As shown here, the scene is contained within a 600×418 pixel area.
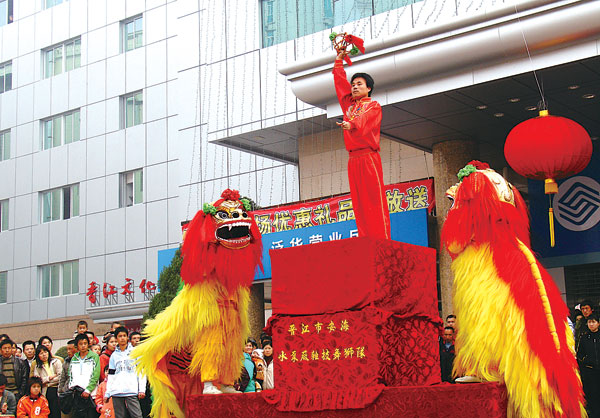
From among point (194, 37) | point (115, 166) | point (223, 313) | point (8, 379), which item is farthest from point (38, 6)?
point (223, 313)

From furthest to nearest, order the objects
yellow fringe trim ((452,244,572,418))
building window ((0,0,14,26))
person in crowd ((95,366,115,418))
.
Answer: building window ((0,0,14,26)), person in crowd ((95,366,115,418)), yellow fringe trim ((452,244,572,418))

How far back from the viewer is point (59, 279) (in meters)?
19.6

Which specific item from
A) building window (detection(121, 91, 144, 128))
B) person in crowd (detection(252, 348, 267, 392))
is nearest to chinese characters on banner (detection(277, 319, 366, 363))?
person in crowd (detection(252, 348, 267, 392))

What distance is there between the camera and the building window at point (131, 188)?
18.4 m

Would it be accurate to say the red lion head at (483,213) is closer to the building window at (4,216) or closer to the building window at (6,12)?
the building window at (4,216)

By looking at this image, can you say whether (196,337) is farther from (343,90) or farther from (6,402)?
(6,402)

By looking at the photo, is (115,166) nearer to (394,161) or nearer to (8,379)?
(394,161)

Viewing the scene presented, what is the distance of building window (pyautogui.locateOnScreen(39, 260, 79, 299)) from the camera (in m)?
19.2

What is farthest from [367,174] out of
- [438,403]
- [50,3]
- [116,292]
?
[50,3]

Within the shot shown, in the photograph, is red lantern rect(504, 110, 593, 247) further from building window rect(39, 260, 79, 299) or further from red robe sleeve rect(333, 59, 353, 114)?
building window rect(39, 260, 79, 299)

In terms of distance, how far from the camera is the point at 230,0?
13.8 m

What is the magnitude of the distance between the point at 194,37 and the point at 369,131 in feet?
34.0

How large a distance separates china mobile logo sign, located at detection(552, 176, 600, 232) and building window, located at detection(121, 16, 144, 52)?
11272 mm

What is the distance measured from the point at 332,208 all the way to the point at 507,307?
7155 millimetres
